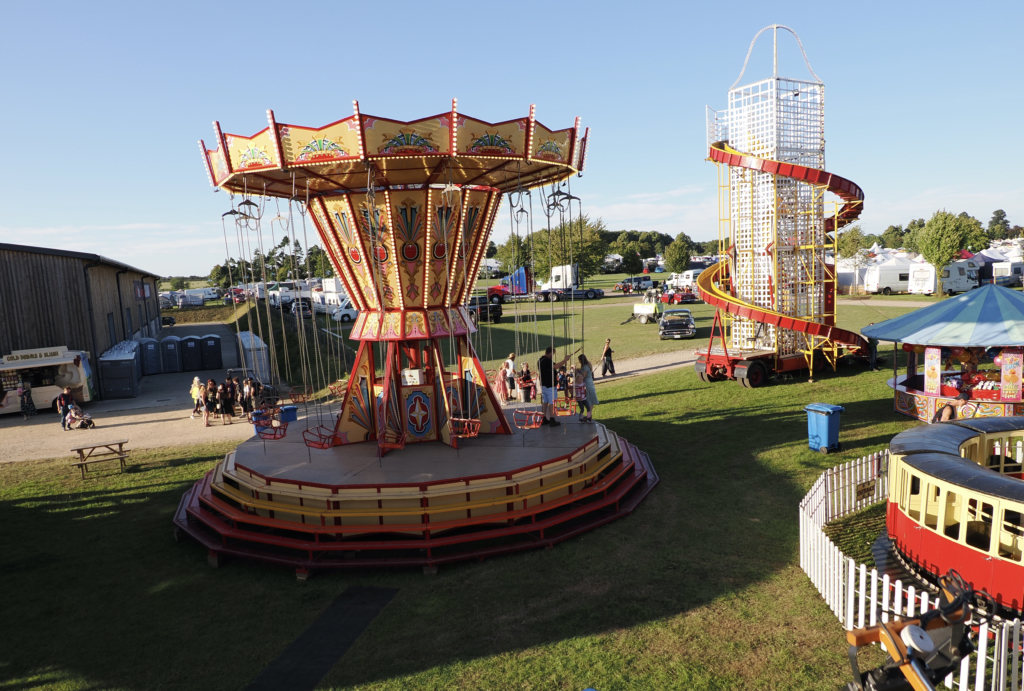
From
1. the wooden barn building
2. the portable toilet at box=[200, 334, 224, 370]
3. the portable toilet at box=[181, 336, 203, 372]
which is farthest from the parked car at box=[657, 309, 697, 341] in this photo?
the wooden barn building

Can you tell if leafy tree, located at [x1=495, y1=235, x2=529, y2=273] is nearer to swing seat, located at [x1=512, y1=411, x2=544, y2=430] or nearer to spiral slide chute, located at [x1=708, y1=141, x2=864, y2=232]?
spiral slide chute, located at [x1=708, y1=141, x2=864, y2=232]

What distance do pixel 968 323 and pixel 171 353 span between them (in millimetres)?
30595

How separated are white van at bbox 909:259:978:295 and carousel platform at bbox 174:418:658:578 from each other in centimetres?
4295

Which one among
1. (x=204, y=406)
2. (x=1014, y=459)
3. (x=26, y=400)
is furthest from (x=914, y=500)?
(x=26, y=400)

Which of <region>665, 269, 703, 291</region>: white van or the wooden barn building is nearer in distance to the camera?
the wooden barn building

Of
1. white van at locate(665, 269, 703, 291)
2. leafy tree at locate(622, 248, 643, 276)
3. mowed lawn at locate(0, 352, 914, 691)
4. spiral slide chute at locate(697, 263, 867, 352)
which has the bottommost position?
mowed lawn at locate(0, 352, 914, 691)

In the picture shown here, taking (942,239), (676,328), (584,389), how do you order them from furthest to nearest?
1. (942,239)
2. (676,328)
3. (584,389)

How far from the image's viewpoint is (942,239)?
4462 centimetres

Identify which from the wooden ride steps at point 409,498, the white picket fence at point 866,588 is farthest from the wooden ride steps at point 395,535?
the white picket fence at point 866,588

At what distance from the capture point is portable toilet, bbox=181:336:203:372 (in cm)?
3003

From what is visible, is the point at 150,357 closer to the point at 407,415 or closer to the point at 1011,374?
the point at 407,415

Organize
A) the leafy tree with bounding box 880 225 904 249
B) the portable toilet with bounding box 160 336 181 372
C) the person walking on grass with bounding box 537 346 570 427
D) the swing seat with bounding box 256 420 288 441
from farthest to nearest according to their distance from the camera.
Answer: the leafy tree with bounding box 880 225 904 249 → the portable toilet with bounding box 160 336 181 372 → the person walking on grass with bounding box 537 346 570 427 → the swing seat with bounding box 256 420 288 441

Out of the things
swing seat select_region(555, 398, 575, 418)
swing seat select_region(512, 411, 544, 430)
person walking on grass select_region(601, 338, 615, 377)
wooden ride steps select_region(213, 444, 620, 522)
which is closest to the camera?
wooden ride steps select_region(213, 444, 620, 522)

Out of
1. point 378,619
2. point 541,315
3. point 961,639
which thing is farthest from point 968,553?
point 541,315
